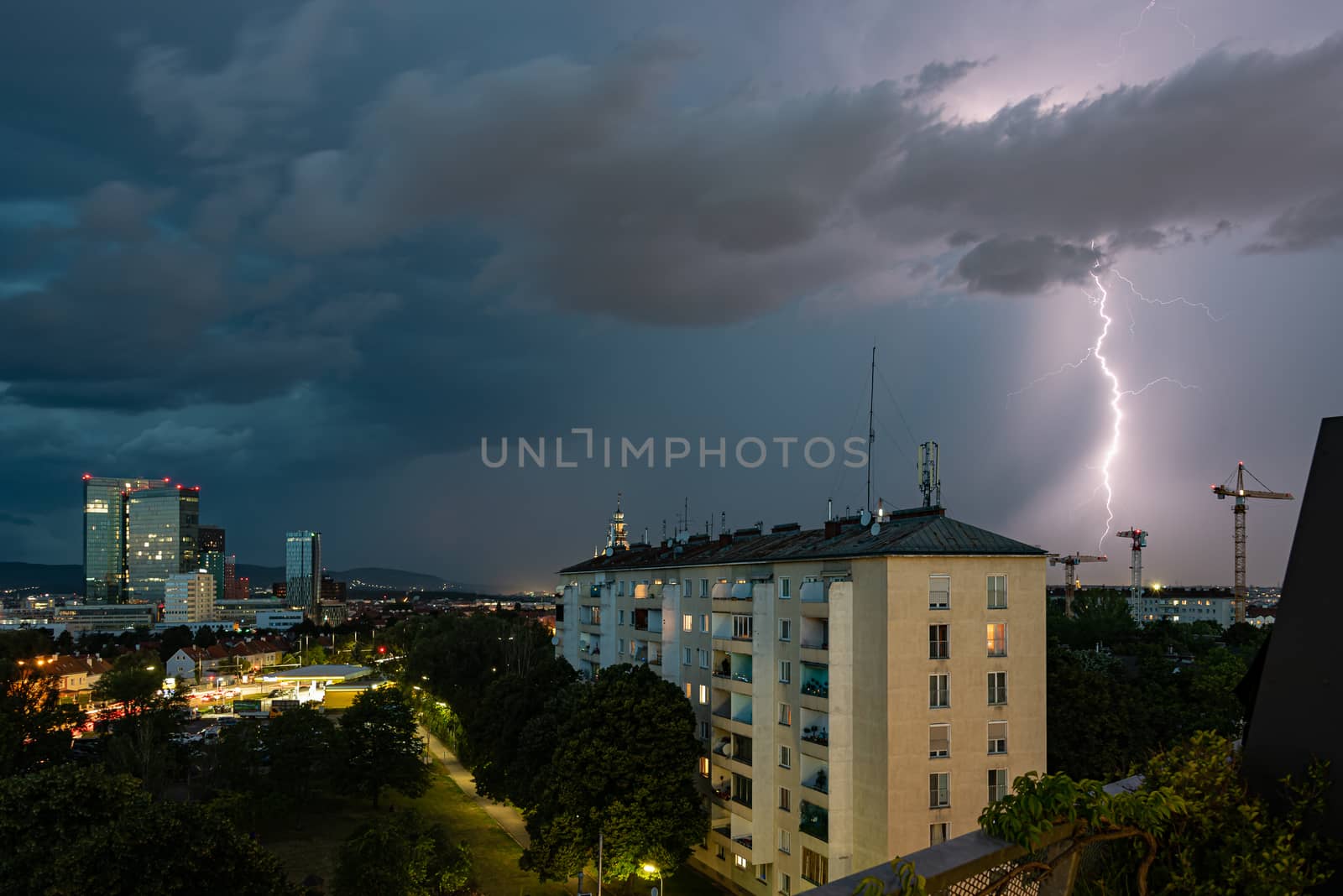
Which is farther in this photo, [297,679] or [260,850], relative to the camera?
[297,679]

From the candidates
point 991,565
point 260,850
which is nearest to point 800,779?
point 991,565

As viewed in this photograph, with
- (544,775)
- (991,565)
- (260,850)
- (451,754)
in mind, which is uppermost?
(991,565)

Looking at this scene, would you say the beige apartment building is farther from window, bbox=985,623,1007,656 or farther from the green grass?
the green grass

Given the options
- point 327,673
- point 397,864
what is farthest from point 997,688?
point 327,673

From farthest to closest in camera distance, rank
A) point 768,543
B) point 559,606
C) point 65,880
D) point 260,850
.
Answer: point 559,606, point 768,543, point 260,850, point 65,880

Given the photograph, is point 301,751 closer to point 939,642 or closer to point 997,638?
point 939,642

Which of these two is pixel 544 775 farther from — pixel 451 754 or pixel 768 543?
pixel 451 754

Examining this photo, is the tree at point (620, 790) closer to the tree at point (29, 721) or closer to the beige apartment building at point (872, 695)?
the beige apartment building at point (872, 695)

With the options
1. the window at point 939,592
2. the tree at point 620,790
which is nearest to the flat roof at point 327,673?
the tree at point 620,790
